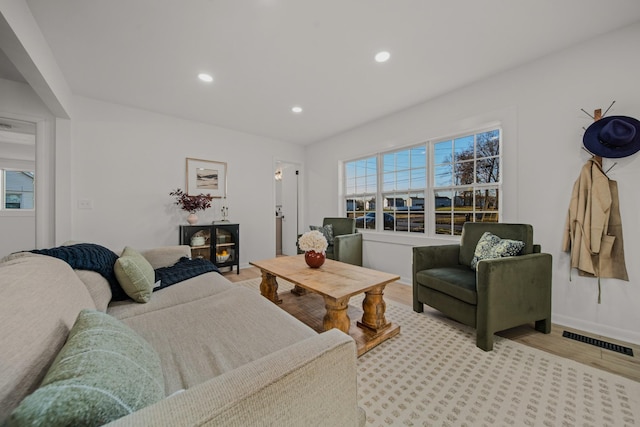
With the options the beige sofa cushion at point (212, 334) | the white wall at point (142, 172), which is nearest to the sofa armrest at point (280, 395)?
the beige sofa cushion at point (212, 334)

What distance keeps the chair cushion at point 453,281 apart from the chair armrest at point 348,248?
1242 mm

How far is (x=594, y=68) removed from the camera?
2.09 metres

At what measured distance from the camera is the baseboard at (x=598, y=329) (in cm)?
193

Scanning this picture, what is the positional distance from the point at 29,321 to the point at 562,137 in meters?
3.54

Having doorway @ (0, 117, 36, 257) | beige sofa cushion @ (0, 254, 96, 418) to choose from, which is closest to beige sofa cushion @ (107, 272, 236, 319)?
beige sofa cushion @ (0, 254, 96, 418)

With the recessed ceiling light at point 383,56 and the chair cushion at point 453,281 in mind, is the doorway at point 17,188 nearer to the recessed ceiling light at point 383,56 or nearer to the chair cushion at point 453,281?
the recessed ceiling light at point 383,56

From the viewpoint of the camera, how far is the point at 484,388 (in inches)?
56.6

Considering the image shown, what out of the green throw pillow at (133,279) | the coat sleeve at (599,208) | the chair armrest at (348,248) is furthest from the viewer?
the chair armrest at (348,248)

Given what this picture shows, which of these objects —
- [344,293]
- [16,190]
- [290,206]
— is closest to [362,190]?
[290,206]

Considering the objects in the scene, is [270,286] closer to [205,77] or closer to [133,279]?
[133,279]

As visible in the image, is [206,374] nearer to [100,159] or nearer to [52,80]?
[52,80]

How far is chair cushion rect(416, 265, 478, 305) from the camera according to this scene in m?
1.92

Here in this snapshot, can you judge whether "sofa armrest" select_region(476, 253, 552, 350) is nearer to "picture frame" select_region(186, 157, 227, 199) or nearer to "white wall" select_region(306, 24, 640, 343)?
"white wall" select_region(306, 24, 640, 343)

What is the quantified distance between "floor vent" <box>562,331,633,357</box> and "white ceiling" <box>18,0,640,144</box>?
249 cm
